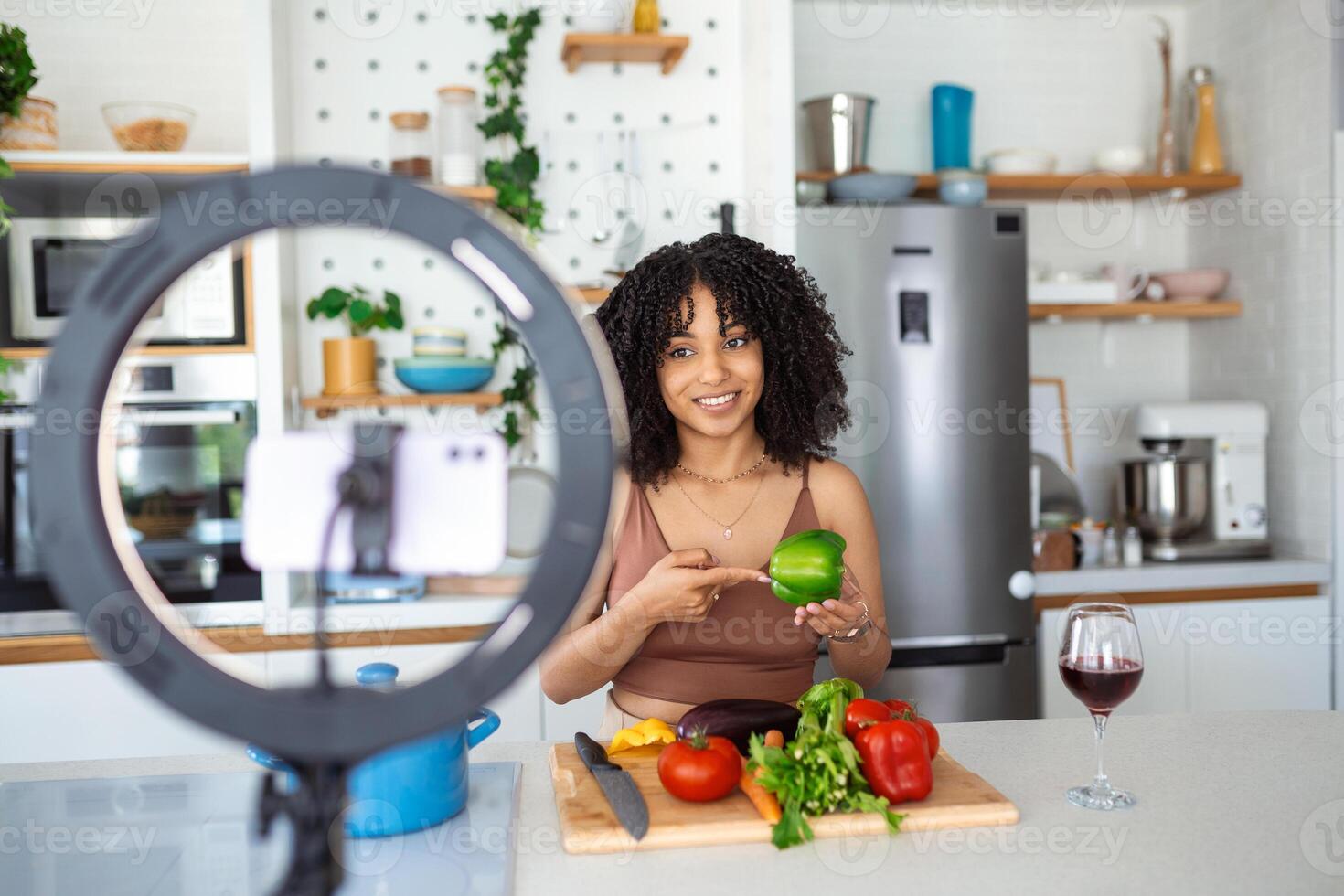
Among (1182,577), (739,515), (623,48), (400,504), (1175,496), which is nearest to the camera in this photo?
(400,504)

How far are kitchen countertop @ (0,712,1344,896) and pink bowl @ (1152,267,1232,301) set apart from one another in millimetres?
2265

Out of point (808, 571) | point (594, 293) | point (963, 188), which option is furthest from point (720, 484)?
point (963, 188)

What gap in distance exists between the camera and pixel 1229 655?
9.33 ft

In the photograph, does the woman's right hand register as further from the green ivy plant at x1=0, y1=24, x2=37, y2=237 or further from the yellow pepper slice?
the green ivy plant at x1=0, y1=24, x2=37, y2=237

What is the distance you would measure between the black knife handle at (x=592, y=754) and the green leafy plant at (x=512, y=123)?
1.86m

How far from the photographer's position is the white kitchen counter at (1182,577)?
9.22ft

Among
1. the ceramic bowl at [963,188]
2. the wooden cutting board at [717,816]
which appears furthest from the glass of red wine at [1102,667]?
the ceramic bowl at [963,188]

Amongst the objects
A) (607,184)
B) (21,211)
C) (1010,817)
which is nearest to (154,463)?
(21,211)

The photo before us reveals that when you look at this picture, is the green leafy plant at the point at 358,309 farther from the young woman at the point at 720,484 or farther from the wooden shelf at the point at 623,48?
the young woman at the point at 720,484

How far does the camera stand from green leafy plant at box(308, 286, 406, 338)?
2685 millimetres

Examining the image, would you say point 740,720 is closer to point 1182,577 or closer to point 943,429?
point 943,429

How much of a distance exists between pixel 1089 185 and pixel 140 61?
283 cm

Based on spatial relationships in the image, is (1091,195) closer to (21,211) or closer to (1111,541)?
(1111,541)

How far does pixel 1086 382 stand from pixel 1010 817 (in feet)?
8.74
